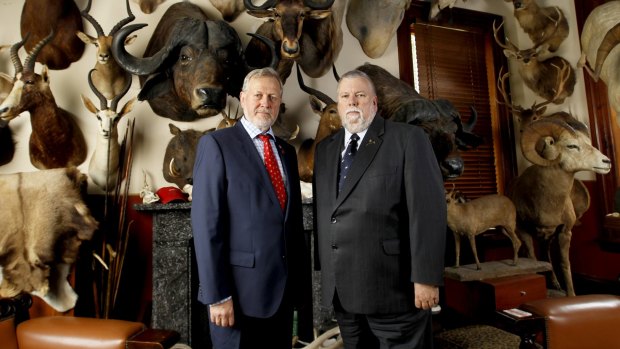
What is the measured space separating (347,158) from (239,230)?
24.8 inches

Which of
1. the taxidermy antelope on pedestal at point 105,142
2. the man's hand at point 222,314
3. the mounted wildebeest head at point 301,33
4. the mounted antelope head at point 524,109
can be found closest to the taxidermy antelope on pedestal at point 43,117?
the taxidermy antelope on pedestal at point 105,142

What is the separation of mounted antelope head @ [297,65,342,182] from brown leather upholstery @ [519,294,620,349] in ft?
5.80

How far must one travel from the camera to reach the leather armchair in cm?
148

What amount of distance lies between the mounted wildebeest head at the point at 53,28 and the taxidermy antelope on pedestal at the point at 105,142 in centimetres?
31

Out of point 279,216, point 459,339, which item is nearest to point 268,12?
point 279,216

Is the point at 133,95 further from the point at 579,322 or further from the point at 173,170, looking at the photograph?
the point at 579,322

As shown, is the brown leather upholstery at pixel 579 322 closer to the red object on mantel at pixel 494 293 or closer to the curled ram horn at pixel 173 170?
the red object on mantel at pixel 494 293

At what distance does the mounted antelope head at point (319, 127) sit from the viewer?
2.86m

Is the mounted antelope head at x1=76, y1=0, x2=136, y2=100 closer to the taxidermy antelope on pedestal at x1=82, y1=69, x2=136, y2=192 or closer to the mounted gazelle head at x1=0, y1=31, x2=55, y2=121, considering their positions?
the taxidermy antelope on pedestal at x1=82, y1=69, x2=136, y2=192

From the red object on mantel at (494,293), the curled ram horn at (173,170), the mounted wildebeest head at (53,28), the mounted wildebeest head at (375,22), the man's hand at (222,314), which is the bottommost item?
the red object on mantel at (494,293)

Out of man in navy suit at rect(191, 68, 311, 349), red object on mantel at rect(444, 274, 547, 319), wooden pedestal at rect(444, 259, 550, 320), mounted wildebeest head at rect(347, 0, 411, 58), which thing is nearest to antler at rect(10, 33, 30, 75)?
man in navy suit at rect(191, 68, 311, 349)

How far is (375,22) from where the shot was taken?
140 inches

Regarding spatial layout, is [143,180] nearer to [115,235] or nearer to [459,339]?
[115,235]

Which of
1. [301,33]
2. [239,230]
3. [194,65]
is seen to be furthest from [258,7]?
[239,230]
